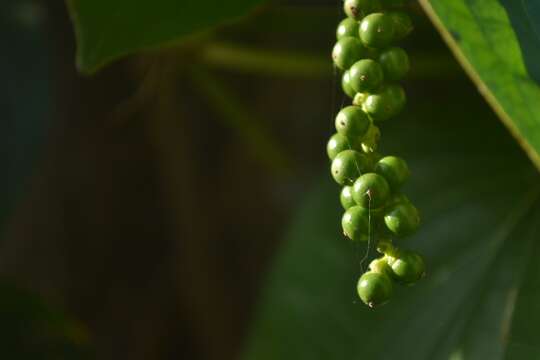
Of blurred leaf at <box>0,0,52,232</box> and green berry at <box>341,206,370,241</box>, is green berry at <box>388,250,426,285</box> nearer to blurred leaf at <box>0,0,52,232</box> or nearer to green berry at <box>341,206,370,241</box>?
green berry at <box>341,206,370,241</box>

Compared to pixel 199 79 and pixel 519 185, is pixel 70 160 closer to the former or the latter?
pixel 199 79

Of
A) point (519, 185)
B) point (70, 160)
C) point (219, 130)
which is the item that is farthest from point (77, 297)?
point (519, 185)

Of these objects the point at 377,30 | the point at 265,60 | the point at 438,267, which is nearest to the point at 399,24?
the point at 377,30

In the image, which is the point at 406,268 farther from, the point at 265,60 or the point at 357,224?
the point at 265,60

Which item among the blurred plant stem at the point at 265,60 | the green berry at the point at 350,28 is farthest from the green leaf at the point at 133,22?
the blurred plant stem at the point at 265,60

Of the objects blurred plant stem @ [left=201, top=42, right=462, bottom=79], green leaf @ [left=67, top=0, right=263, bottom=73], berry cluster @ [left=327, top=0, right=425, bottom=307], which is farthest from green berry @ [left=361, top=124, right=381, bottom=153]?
blurred plant stem @ [left=201, top=42, right=462, bottom=79]
